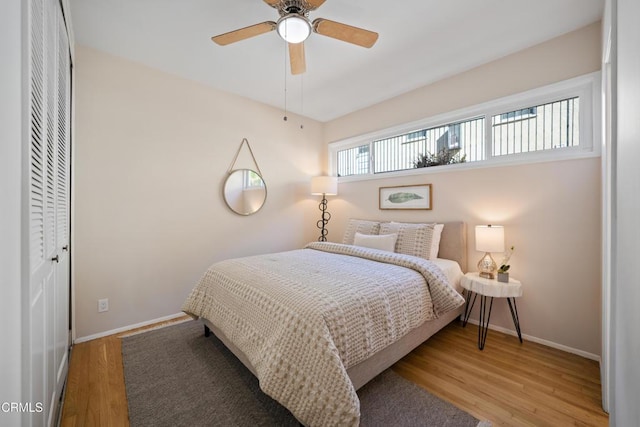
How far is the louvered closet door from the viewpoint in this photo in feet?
3.08

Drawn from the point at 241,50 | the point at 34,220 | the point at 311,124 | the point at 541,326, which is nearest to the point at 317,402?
the point at 34,220

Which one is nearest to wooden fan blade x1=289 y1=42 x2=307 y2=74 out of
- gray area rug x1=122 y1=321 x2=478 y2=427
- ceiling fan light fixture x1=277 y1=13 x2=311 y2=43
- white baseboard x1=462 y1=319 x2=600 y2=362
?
ceiling fan light fixture x1=277 y1=13 x2=311 y2=43

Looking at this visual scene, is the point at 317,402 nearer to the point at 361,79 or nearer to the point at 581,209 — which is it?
the point at 581,209

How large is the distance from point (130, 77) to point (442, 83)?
3.29m

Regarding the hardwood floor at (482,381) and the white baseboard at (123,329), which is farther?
the white baseboard at (123,329)

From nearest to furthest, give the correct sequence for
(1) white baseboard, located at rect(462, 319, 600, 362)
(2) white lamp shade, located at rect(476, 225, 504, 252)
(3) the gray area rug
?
(3) the gray area rug, (1) white baseboard, located at rect(462, 319, 600, 362), (2) white lamp shade, located at rect(476, 225, 504, 252)

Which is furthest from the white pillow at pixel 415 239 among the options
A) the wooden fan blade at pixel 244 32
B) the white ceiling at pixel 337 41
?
the wooden fan blade at pixel 244 32

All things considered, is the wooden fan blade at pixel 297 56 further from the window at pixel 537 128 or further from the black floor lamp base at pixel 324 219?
the black floor lamp base at pixel 324 219

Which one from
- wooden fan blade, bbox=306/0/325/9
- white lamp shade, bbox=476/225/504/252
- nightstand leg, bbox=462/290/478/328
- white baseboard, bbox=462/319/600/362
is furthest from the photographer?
nightstand leg, bbox=462/290/478/328

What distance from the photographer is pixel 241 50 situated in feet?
7.93

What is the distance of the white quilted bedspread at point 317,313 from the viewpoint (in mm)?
1213

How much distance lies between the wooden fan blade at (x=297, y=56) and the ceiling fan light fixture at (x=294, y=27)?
0.68 feet

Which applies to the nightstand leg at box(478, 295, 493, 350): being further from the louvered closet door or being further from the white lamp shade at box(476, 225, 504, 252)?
the louvered closet door

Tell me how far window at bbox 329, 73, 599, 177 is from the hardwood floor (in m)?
1.66
